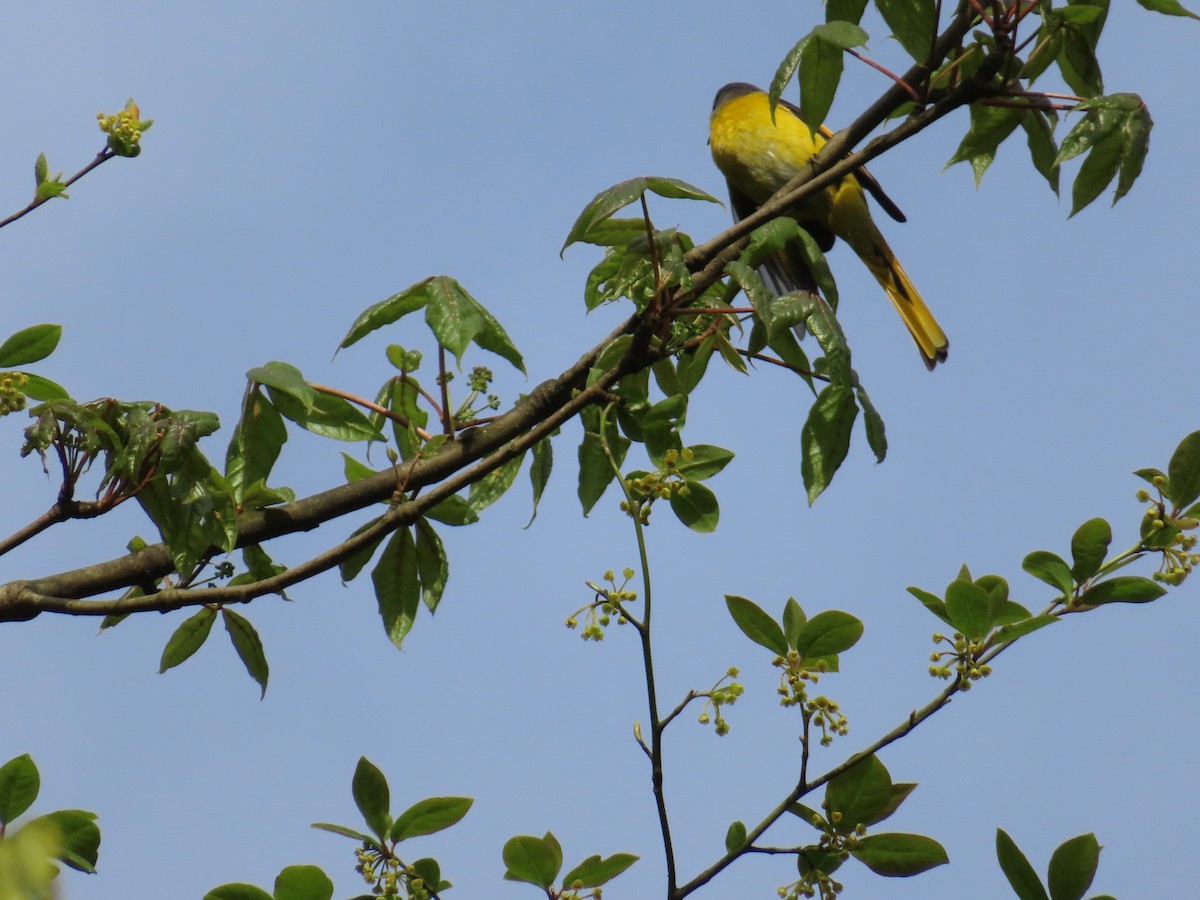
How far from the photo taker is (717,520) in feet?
6.40

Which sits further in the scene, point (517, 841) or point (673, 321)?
point (673, 321)

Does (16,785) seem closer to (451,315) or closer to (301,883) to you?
(301,883)

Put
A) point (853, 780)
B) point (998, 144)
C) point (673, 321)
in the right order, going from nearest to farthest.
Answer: point (853, 780) < point (673, 321) < point (998, 144)

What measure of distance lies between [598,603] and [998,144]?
1.22 meters

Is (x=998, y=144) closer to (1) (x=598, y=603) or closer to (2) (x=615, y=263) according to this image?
(2) (x=615, y=263)

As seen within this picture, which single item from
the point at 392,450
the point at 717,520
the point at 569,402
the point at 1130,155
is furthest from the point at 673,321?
the point at 1130,155

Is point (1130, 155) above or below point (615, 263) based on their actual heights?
below

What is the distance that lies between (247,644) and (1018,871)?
51.7 inches

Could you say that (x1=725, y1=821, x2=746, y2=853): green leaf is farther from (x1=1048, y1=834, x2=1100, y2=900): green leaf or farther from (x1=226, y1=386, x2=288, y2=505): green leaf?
(x1=226, y1=386, x2=288, y2=505): green leaf

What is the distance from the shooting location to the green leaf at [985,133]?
206 cm

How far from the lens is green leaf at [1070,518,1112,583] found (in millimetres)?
1520

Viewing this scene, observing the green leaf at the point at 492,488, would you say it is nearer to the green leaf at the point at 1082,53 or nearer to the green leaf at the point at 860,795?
the green leaf at the point at 860,795

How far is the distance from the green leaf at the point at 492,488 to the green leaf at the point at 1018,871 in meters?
1.11

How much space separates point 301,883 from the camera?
148 centimetres
